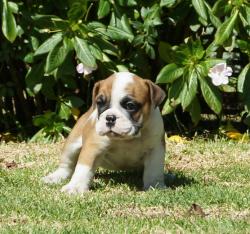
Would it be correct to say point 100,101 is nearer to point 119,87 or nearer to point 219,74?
point 119,87

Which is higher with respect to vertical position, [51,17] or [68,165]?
[51,17]

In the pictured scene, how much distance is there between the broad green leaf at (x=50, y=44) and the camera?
700 centimetres

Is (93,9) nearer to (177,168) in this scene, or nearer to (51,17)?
(51,17)

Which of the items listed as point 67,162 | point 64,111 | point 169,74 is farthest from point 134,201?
point 64,111

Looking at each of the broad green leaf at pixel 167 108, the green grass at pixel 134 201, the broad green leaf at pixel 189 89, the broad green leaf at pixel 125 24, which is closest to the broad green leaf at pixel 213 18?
the broad green leaf at pixel 189 89

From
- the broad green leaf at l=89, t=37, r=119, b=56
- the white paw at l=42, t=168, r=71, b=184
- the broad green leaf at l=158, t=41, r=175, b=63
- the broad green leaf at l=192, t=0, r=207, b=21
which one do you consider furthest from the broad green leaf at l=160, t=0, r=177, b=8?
the white paw at l=42, t=168, r=71, b=184

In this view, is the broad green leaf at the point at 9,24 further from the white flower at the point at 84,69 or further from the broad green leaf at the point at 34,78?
the white flower at the point at 84,69

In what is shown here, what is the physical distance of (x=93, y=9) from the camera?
7703 millimetres

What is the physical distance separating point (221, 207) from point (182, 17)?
336cm

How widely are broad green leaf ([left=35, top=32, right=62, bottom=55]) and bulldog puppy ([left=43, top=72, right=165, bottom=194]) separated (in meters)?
1.81

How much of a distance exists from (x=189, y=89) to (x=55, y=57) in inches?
48.8

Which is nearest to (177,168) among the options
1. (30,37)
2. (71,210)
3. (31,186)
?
(31,186)

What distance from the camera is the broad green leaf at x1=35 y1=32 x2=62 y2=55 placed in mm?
7000

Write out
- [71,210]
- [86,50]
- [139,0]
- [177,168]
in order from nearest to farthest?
[71,210] → [177,168] → [86,50] → [139,0]
